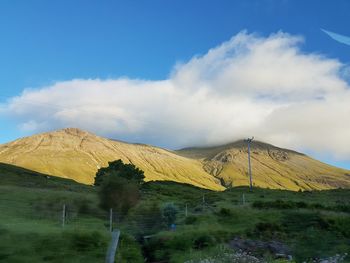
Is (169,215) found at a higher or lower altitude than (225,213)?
lower

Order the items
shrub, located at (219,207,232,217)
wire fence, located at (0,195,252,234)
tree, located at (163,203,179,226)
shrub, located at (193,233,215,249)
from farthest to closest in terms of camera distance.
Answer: shrub, located at (219,207,232,217) < tree, located at (163,203,179,226) < wire fence, located at (0,195,252,234) < shrub, located at (193,233,215,249)

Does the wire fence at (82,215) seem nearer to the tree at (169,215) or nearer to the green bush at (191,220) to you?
the tree at (169,215)

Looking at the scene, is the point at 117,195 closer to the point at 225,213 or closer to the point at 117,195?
the point at 117,195

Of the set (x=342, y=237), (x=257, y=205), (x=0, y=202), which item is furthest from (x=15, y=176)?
(x=342, y=237)

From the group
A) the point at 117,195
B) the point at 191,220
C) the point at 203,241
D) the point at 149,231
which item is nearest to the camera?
the point at 203,241

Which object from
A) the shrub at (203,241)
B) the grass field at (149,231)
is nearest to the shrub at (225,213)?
the grass field at (149,231)

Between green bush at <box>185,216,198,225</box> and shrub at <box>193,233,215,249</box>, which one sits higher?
green bush at <box>185,216,198,225</box>

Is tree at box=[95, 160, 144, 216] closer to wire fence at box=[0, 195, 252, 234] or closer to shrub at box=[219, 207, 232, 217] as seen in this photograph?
wire fence at box=[0, 195, 252, 234]

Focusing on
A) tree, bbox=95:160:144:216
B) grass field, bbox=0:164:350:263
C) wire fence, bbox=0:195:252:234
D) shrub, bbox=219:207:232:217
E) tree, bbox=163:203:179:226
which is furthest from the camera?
tree, bbox=95:160:144:216

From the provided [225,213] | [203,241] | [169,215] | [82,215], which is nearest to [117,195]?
[82,215]

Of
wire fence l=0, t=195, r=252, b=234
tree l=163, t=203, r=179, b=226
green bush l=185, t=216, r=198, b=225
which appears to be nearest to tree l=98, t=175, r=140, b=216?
wire fence l=0, t=195, r=252, b=234

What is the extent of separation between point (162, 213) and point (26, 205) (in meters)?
14.2

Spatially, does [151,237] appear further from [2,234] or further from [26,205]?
[26,205]

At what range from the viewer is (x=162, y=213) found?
135ft
